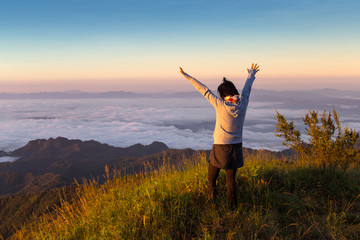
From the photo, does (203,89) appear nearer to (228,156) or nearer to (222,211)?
(228,156)

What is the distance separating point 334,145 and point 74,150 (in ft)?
690

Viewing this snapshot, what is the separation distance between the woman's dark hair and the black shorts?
2.54 ft

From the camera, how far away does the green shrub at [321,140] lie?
728cm

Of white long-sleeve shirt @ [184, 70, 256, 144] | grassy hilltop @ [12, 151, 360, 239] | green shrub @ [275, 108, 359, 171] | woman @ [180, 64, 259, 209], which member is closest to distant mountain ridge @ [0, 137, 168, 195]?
green shrub @ [275, 108, 359, 171]

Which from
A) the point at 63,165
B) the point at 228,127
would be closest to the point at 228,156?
the point at 228,127

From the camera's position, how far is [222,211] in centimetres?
363

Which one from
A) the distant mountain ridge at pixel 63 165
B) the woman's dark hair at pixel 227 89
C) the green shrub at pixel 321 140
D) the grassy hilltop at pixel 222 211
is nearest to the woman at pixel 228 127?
the woman's dark hair at pixel 227 89

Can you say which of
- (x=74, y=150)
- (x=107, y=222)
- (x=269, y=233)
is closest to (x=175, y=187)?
(x=107, y=222)

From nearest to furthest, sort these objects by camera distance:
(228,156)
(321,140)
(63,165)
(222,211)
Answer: (228,156) → (222,211) → (321,140) → (63,165)

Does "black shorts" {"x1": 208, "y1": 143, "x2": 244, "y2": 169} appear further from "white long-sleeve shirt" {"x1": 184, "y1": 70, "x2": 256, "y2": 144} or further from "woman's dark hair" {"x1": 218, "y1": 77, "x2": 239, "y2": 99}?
"woman's dark hair" {"x1": 218, "y1": 77, "x2": 239, "y2": 99}

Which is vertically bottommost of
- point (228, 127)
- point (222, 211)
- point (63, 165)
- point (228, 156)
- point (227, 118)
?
point (63, 165)

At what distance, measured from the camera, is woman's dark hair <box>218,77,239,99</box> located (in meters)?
3.59

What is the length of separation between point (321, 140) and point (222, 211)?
17.8 feet

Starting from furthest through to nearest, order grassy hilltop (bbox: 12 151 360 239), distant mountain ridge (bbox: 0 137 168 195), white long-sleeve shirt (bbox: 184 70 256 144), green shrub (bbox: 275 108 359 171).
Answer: distant mountain ridge (bbox: 0 137 168 195) < green shrub (bbox: 275 108 359 171) < white long-sleeve shirt (bbox: 184 70 256 144) < grassy hilltop (bbox: 12 151 360 239)
